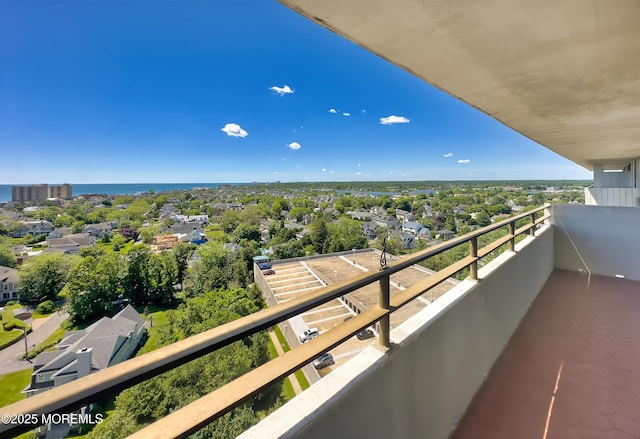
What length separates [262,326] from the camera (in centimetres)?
65

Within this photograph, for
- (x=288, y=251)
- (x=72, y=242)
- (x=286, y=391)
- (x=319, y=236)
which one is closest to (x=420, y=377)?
(x=286, y=391)

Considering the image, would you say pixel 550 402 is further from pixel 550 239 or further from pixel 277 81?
pixel 277 81

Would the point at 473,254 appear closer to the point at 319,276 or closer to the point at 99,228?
the point at 319,276

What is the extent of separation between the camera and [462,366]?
1.69 meters

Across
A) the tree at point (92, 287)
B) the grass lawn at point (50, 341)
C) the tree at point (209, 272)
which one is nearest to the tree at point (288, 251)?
the tree at point (209, 272)

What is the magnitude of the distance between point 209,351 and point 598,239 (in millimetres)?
6078

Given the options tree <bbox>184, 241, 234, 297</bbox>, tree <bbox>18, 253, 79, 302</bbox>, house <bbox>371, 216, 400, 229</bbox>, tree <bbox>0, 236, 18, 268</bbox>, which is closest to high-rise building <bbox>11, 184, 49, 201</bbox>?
tree <bbox>0, 236, 18, 268</bbox>

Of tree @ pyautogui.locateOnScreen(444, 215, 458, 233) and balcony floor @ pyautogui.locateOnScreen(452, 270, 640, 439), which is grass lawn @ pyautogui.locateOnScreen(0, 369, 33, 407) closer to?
balcony floor @ pyautogui.locateOnScreen(452, 270, 640, 439)

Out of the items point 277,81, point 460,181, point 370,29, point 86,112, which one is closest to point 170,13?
point 370,29

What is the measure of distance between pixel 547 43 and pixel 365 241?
2721cm

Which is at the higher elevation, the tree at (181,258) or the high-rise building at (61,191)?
the high-rise building at (61,191)

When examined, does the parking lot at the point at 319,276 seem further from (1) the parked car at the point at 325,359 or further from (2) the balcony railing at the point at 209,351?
(2) the balcony railing at the point at 209,351

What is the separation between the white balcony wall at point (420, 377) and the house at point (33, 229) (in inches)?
925

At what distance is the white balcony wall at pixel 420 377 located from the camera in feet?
2.69
